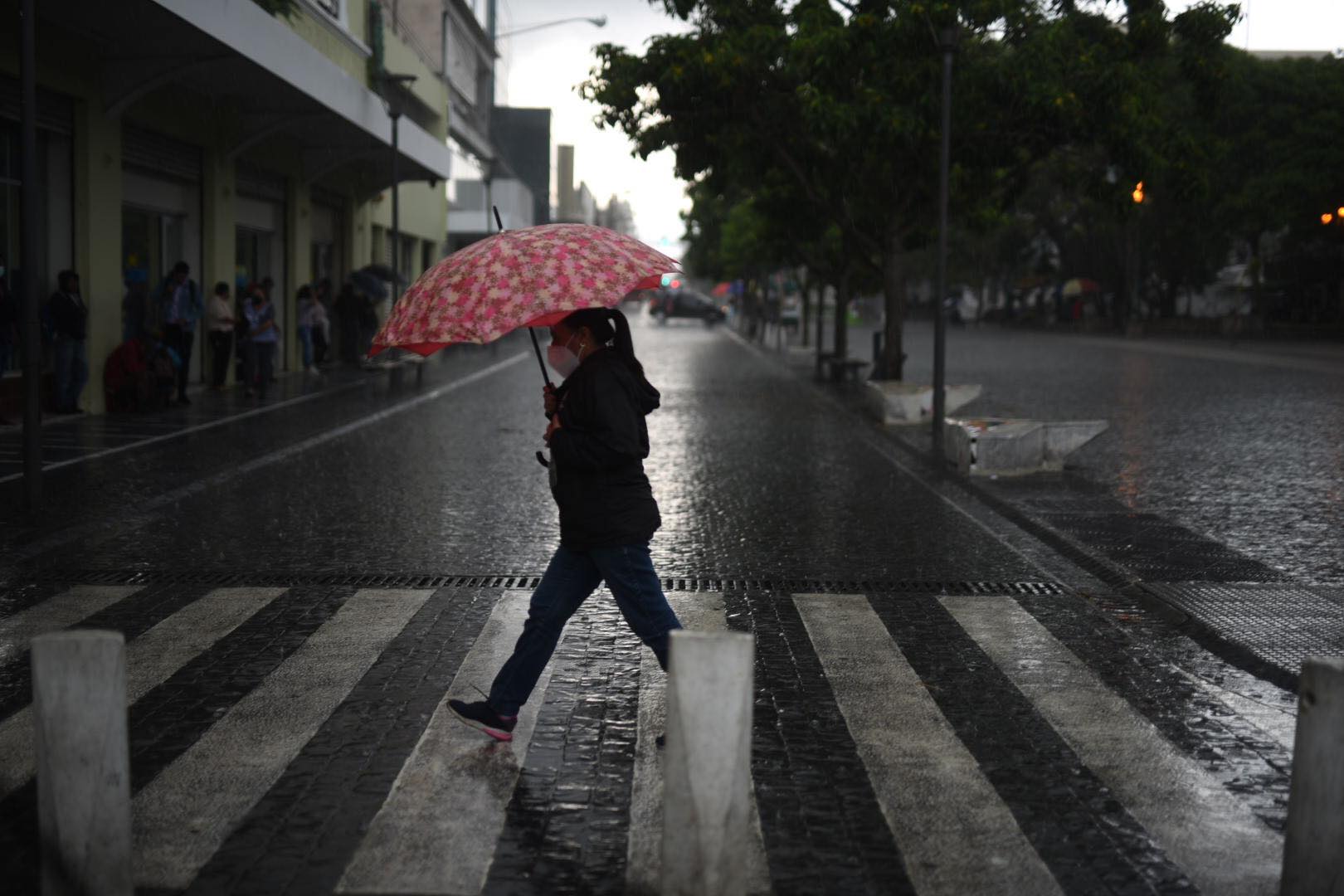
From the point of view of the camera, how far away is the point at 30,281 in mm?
10211

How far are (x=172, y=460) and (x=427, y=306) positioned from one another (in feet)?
30.1

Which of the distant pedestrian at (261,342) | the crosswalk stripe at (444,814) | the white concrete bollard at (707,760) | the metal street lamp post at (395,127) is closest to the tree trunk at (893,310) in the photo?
the distant pedestrian at (261,342)

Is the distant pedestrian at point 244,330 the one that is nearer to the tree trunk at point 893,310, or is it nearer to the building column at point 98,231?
the building column at point 98,231

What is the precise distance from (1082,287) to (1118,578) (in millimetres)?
61517

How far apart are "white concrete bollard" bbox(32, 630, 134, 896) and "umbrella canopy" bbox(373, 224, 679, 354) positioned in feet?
5.09

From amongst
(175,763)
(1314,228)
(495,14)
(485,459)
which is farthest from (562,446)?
(495,14)

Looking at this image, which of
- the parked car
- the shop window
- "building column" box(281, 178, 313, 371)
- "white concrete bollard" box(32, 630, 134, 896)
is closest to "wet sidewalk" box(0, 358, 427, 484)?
the shop window

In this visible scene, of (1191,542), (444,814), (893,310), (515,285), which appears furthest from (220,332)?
(444,814)

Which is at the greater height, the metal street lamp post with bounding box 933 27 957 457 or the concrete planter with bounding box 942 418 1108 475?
the metal street lamp post with bounding box 933 27 957 457

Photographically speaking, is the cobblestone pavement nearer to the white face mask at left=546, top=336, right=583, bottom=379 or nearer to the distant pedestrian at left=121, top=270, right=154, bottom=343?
the white face mask at left=546, top=336, right=583, bottom=379

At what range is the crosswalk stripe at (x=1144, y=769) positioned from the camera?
13.9 ft

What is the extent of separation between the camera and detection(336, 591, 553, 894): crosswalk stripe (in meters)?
4.04

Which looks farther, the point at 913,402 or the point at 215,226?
the point at 215,226

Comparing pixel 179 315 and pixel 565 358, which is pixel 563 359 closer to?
pixel 565 358
